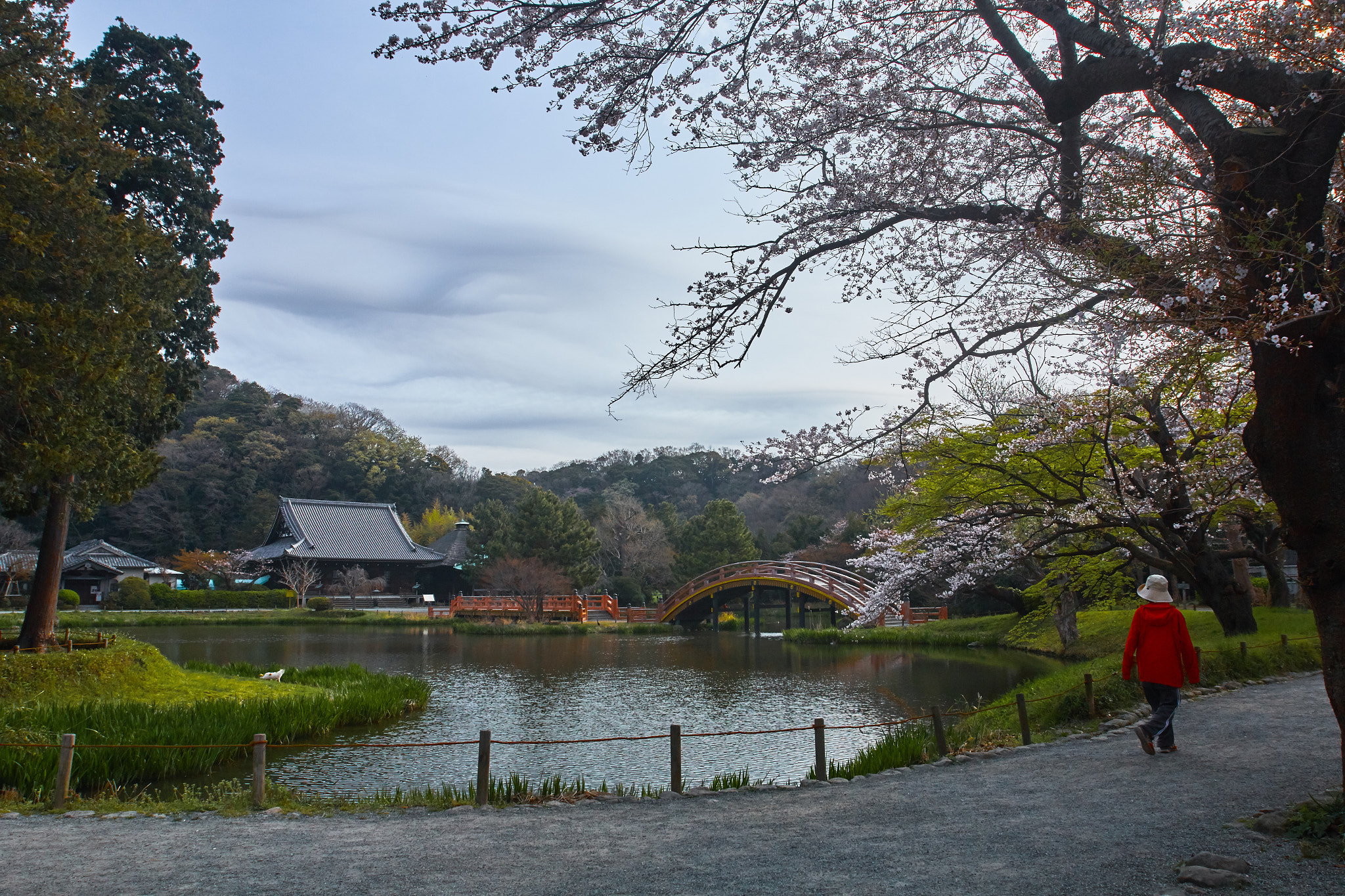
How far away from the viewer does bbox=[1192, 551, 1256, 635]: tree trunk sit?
10773 millimetres

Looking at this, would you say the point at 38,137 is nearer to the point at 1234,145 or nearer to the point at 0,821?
the point at 0,821

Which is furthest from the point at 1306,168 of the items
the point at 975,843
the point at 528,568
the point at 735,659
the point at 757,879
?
the point at 528,568

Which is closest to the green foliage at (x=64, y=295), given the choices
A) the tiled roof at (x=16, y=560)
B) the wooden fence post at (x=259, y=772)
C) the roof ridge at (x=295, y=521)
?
the wooden fence post at (x=259, y=772)

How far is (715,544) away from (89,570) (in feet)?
78.4

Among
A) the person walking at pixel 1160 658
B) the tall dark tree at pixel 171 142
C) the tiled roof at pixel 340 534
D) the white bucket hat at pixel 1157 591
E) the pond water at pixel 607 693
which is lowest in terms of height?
the pond water at pixel 607 693

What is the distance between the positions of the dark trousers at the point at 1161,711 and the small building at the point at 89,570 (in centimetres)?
3377

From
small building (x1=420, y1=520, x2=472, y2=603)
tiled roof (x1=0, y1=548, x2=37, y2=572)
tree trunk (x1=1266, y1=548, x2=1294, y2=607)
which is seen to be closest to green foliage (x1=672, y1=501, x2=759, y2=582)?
small building (x1=420, y1=520, x2=472, y2=603)

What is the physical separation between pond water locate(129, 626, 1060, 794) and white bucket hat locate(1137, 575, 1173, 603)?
12.1ft

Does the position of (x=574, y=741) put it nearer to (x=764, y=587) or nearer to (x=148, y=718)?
(x=148, y=718)

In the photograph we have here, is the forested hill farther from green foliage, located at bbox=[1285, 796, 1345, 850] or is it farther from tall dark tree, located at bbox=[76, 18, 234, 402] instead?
green foliage, located at bbox=[1285, 796, 1345, 850]

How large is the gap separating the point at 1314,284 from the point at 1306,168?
1.86 feet

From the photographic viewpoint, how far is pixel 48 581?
11539 mm

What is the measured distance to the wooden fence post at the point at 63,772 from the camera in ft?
18.7

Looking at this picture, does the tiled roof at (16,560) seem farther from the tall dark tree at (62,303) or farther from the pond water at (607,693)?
the tall dark tree at (62,303)
